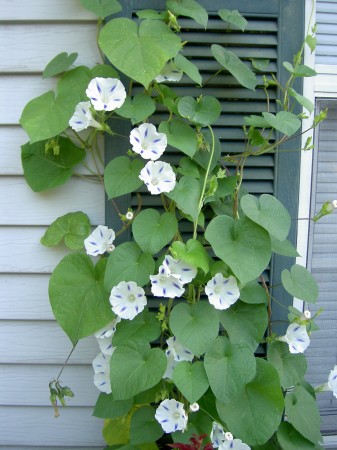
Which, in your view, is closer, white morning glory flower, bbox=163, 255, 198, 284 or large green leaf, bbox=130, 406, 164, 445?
white morning glory flower, bbox=163, 255, 198, 284

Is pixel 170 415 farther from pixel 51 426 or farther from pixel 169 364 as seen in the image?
pixel 51 426

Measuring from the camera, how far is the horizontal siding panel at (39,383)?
4.65 ft

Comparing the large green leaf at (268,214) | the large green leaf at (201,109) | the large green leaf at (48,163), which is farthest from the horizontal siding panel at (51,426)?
the large green leaf at (201,109)

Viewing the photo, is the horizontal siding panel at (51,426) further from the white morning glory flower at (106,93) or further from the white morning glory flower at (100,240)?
the white morning glory flower at (106,93)

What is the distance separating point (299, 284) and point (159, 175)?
45cm

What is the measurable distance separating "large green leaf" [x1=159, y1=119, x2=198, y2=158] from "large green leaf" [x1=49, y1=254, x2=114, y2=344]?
1.13 feet

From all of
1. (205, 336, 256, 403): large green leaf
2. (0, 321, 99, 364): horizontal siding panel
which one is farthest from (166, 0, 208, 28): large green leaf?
(0, 321, 99, 364): horizontal siding panel

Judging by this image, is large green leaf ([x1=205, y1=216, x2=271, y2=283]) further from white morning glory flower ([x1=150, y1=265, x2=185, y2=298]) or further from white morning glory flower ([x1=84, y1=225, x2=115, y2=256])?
white morning glory flower ([x1=84, y1=225, x2=115, y2=256])

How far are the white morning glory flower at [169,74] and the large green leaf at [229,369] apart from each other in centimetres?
66

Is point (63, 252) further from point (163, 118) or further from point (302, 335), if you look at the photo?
point (302, 335)

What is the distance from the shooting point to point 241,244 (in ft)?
3.76

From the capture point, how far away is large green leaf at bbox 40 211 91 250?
132 cm

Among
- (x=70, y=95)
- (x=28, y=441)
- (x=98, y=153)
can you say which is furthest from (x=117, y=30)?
(x=28, y=441)

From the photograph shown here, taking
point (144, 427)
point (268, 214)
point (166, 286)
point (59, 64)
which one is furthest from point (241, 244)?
point (59, 64)
